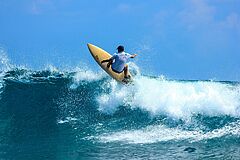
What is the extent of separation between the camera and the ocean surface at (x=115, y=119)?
29.9ft

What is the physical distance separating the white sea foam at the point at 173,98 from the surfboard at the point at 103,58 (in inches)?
11.1

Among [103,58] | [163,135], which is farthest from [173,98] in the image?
[103,58]

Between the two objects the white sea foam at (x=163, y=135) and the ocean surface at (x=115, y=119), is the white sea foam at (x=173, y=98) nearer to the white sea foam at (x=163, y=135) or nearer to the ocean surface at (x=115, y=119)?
the ocean surface at (x=115, y=119)

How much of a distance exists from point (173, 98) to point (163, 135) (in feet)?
10.4

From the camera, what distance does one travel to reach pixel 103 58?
15.5m

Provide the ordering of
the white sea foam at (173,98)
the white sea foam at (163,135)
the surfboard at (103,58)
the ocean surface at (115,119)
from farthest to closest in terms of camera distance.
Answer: the surfboard at (103,58), the white sea foam at (173,98), the white sea foam at (163,135), the ocean surface at (115,119)

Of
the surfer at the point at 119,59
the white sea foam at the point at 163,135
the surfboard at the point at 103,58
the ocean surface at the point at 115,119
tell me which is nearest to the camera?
the ocean surface at the point at 115,119

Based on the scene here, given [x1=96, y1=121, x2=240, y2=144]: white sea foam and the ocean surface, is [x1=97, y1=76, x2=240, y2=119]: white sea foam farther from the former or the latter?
[x1=96, y1=121, x2=240, y2=144]: white sea foam

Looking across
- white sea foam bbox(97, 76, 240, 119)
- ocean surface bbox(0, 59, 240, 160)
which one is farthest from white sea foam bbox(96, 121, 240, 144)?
white sea foam bbox(97, 76, 240, 119)

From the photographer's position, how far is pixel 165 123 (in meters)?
11.2

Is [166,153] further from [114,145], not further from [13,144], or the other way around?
[13,144]

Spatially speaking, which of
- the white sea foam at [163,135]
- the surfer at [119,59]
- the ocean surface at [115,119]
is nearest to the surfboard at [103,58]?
the ocean surface at [115,119]

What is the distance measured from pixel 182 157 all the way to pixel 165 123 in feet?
9.11

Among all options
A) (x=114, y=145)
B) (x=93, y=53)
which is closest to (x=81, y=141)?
(x=114, y=145)
